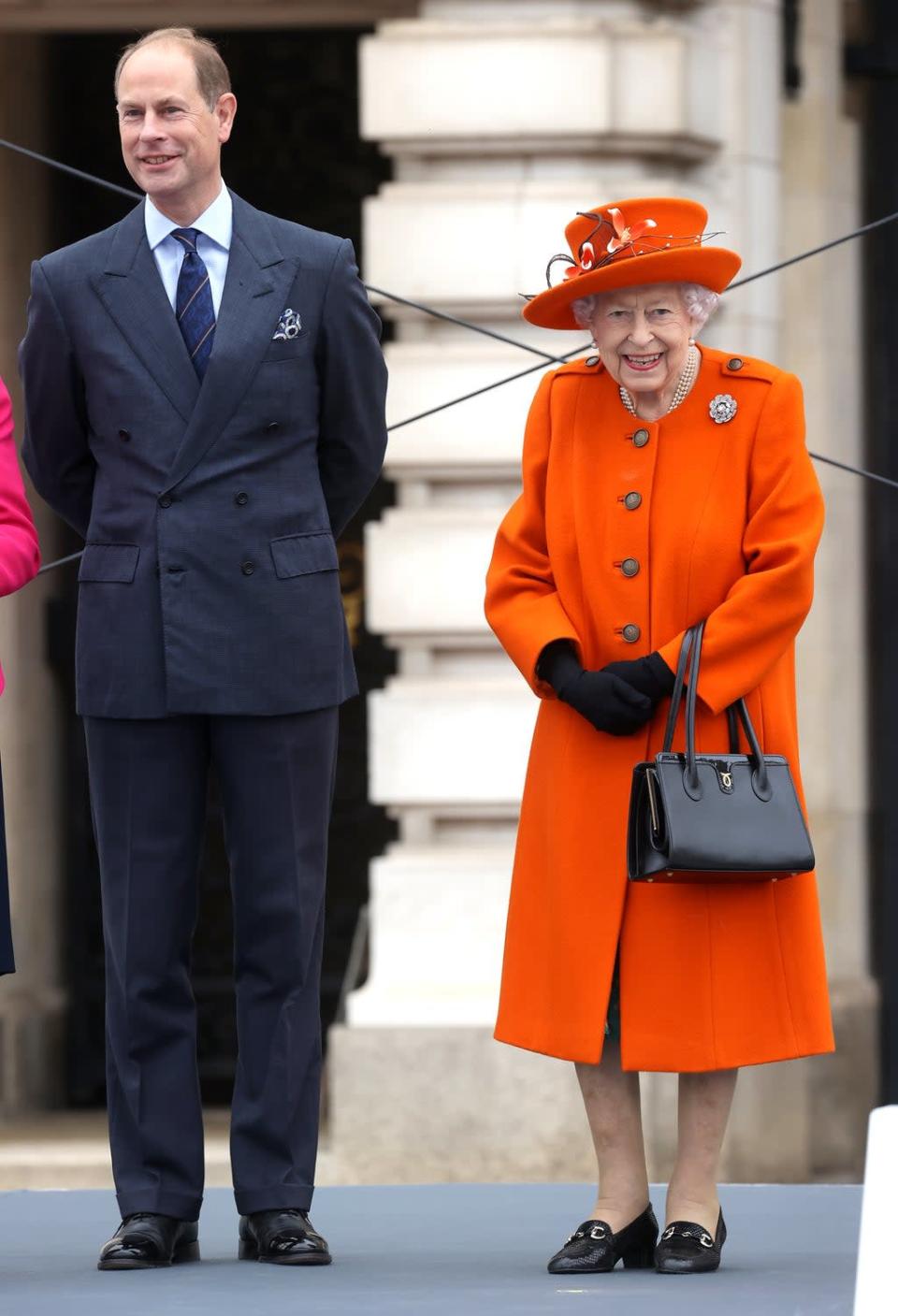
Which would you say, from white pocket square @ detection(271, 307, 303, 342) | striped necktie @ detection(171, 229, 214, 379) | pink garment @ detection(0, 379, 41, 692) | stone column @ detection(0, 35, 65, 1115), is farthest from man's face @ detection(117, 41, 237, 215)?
stone column @ detection(0, 35, 65, 1115)

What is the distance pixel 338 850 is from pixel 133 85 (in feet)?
15.4

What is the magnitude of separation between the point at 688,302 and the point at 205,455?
2.70 ft

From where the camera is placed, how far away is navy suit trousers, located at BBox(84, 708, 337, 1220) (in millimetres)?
5141

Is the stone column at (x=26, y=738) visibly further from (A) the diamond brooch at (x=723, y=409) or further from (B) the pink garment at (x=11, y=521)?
(A) the diamond brooch at (x=723, y=409)

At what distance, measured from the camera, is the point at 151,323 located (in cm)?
517

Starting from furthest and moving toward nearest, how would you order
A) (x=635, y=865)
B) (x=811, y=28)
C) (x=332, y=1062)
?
(x=811, y=28) → (x=332, y=1062) → (x=635, y=865)

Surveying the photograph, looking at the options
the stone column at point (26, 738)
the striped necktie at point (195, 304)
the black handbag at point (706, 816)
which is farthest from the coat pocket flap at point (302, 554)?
the stone column at point (26, 738)

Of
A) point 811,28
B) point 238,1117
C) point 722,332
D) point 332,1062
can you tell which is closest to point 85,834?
point 332,1062

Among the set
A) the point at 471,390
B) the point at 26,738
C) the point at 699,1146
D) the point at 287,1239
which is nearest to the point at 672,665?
the point at 699,1146

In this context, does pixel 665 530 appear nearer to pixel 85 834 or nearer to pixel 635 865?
pixel 635 865

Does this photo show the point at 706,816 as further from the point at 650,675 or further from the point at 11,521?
the point at 11,521

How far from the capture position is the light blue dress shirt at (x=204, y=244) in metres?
5.24

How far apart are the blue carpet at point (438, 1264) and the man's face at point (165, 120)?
5.72 ft

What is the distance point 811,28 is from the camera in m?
9.05
